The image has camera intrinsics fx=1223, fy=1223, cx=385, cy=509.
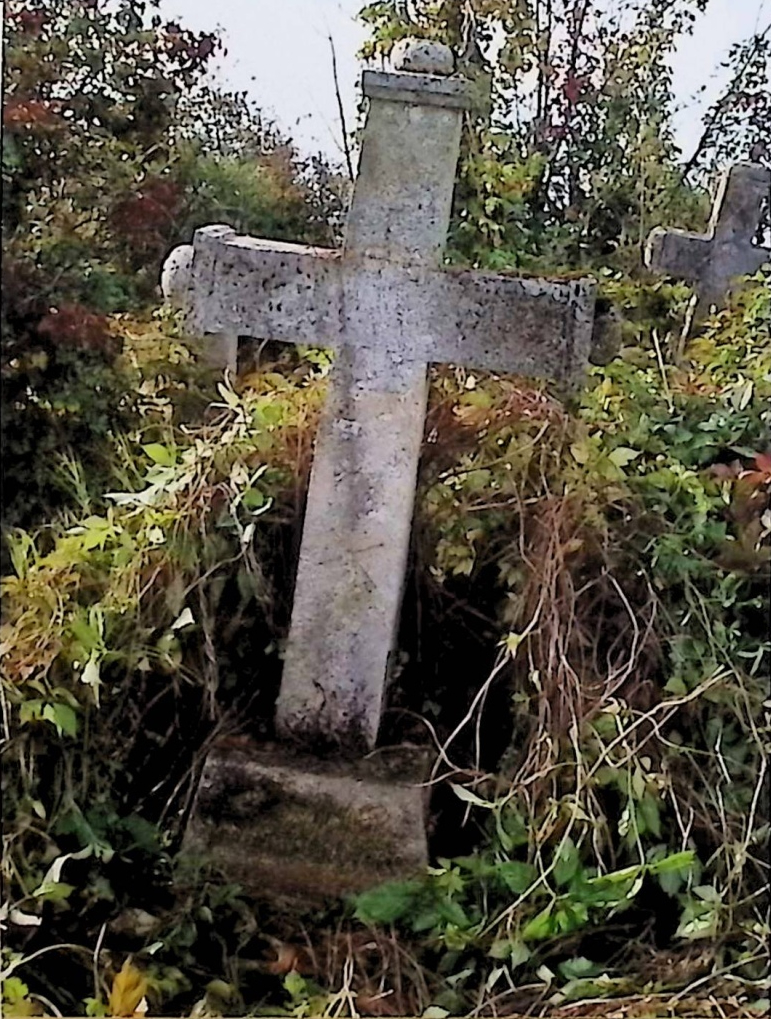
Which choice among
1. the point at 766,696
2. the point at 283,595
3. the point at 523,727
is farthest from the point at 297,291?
the point at 766,696

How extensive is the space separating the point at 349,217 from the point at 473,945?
601 mm

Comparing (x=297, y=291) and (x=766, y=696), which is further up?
(x=297, y=291)

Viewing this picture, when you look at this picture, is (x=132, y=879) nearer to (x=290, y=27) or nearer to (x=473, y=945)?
(x=473, y=945)

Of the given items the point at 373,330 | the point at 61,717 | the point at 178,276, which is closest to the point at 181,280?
the point at 178,276

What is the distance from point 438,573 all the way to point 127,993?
449 millimetres

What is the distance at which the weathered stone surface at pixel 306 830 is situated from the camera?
1.02m

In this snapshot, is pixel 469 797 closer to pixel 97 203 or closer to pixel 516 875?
pixel 516 875

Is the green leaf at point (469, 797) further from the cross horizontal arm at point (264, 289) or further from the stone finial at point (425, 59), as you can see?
the stone finial at point (425, 59)

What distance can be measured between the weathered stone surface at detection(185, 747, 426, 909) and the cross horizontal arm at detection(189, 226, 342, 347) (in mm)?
376

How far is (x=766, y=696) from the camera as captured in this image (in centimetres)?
107

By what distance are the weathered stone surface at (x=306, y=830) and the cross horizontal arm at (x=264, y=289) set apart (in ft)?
1.23

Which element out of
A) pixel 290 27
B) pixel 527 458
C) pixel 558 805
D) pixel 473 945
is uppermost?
pixel 290 27

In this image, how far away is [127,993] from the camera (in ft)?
3.06

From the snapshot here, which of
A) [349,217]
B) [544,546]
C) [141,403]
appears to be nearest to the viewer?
[349,217]
